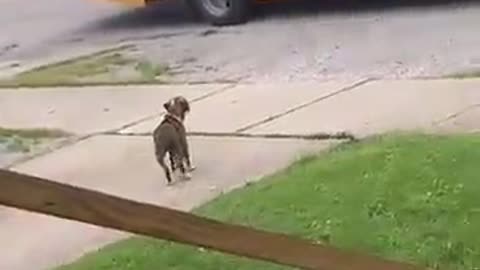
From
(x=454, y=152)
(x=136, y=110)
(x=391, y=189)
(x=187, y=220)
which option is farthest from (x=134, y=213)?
(x=136, y=110)

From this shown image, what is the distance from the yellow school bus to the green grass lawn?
6.14 meters

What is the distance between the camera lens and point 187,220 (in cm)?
282

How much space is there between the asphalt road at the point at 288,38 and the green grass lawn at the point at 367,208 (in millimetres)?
2761

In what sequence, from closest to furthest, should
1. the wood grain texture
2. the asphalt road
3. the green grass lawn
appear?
the wood grain texture < the green grass lawn < the asphalt road

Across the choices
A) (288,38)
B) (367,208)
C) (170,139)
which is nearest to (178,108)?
(170,139)

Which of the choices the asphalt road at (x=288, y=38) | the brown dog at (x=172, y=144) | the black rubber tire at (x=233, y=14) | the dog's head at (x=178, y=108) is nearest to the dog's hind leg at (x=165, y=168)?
the brown dog at (x=172, y=144)

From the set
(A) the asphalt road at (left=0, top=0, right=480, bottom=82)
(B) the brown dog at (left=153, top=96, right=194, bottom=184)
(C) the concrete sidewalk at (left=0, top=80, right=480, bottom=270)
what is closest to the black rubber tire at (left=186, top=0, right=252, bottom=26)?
(A) the asphalt road at (left=0, top=0, right=480, bottom=82)

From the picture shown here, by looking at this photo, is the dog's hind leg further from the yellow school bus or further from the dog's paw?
the yellow school bus

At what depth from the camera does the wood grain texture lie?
2656 mm

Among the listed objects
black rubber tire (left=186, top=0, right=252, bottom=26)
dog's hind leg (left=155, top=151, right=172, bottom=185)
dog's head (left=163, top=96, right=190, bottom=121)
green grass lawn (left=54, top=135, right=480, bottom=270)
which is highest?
dog's head (left=163, top=96, right=190, bottom=121)

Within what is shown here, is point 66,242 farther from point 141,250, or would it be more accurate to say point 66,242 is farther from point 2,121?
point 2,121

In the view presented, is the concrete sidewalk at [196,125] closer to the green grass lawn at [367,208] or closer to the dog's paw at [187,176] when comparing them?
the dog's paw at [187,176]

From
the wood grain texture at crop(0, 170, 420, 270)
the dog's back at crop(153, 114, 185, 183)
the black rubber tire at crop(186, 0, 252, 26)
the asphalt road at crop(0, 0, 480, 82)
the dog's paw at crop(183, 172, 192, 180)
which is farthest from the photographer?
the black rubber tire at crop(186, 0, 252, 26)

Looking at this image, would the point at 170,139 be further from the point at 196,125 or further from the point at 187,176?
the point at 196,125
